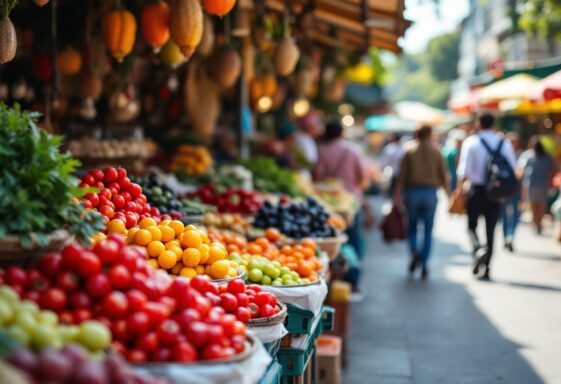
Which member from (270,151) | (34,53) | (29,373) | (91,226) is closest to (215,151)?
(270,151)

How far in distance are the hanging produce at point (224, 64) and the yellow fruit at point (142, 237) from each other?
A: 13.7 ft

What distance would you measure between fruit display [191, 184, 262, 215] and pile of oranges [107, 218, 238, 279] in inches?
121

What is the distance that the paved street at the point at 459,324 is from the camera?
19.8ft

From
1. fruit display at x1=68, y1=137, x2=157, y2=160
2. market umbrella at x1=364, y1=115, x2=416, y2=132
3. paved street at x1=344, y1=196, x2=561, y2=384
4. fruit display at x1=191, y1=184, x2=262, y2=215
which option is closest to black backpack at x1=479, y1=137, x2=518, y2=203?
paved street at x1=344, y1=196, x2=561, y2=384

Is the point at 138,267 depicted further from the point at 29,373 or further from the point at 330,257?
the point at 330,257

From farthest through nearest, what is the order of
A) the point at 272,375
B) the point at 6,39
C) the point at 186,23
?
the point at 186,23 < the point at 6,39 < the point at 272,375

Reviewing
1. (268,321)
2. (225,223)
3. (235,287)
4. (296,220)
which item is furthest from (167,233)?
(296,220)

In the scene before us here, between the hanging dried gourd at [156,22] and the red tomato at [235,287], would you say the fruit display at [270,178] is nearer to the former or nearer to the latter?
the hanging dried gourd at [156,22]

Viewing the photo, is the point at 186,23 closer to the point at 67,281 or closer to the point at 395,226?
the point at 67,281

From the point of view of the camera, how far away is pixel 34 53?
8.37 meters

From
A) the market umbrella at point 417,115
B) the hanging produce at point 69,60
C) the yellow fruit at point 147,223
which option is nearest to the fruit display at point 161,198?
the yellow fruit at point 147,223

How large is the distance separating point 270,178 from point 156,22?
3956mm

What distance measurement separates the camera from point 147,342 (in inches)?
101

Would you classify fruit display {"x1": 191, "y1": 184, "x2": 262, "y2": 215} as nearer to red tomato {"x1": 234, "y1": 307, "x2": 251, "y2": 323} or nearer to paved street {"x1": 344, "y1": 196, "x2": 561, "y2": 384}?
paved street {"x1": 344, "y1": 196, "x2": 561, "y2": 384}
